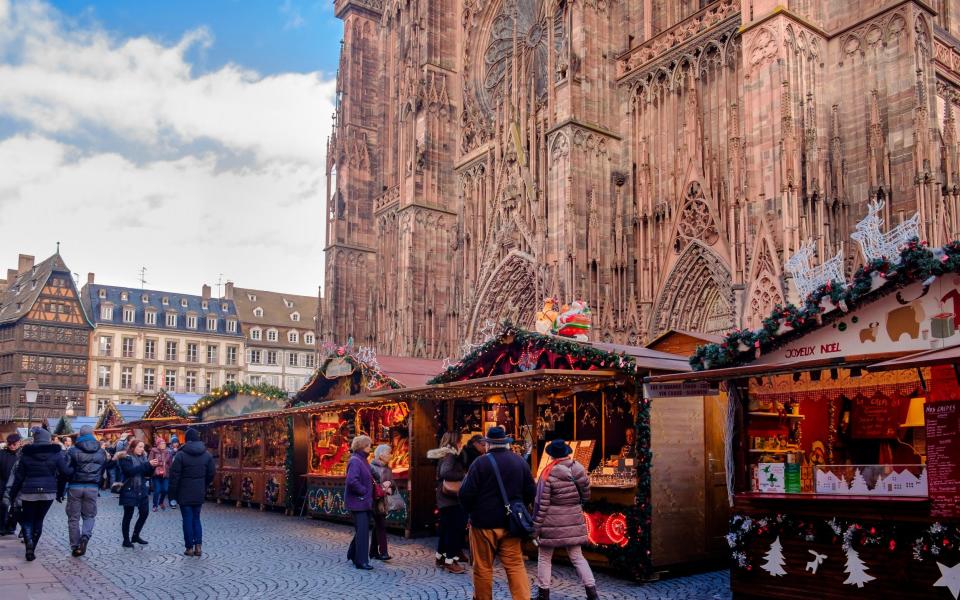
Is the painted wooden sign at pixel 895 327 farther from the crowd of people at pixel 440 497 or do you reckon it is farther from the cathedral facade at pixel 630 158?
the cathedral facade at pixel 630 158

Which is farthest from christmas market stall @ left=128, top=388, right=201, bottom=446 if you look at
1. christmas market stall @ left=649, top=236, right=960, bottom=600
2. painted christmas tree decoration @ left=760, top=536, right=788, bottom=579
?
painted christmas tree decoration @ left=760, top=536, right=788, bottom=579

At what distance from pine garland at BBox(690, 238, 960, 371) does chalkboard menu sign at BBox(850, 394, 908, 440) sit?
6.97 ft

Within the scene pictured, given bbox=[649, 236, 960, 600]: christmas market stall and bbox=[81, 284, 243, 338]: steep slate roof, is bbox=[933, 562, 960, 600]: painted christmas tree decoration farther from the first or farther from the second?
bbox=[81, 284, 243, 338]: steep slate roof

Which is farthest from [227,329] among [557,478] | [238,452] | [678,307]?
[557,478]

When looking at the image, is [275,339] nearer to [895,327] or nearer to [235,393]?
[235,393]

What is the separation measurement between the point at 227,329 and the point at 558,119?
171ft

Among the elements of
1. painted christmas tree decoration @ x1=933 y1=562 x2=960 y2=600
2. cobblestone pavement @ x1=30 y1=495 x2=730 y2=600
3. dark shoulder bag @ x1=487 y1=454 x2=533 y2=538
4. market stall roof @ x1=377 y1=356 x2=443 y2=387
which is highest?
market stall roof @ x1=377 y1=356 x2=443 y2=387

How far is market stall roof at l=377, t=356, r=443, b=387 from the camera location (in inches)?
592

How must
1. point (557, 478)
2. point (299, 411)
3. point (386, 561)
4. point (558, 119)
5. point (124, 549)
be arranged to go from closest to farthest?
point (557, 478) → point (386, 561) → point (124, 549) → point (299, 411) → point (558, 119)

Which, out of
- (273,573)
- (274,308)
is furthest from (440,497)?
(274,308)

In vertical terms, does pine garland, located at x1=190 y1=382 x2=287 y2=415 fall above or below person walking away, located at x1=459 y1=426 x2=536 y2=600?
above

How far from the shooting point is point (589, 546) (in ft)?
34.4

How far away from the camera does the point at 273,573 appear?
10.4 meters

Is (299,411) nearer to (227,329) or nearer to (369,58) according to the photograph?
(369,58)
